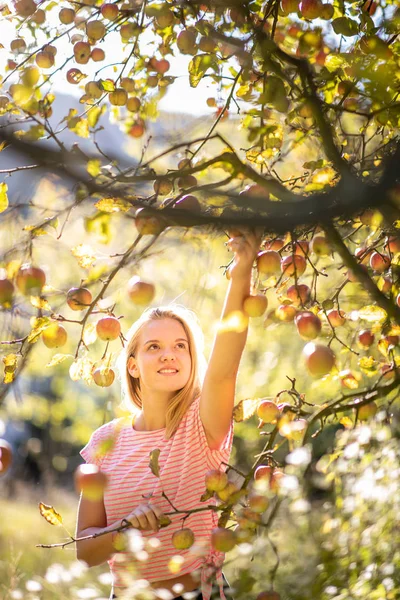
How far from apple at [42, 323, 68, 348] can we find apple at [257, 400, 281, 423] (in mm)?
452

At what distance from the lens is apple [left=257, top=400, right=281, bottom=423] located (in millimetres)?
1496

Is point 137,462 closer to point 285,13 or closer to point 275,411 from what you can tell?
point 275,411

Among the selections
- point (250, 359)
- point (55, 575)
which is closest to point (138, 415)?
point (55, 575)

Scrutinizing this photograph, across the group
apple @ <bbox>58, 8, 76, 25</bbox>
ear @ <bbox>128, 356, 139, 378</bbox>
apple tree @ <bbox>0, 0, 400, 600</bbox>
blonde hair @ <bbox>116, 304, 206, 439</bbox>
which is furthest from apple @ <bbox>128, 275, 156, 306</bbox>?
apple @ <bbox>58, 8, 76, 25</bbox>

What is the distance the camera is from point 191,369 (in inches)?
79.4

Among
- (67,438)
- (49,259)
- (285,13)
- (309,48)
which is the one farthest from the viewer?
(67,438)

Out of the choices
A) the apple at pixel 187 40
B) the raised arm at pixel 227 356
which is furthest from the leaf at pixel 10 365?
the apple at pixel 187 40

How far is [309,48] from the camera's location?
1659mm

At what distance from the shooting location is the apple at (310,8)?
5.52 feet

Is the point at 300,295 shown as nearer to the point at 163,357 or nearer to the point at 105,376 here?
the point at 105,376

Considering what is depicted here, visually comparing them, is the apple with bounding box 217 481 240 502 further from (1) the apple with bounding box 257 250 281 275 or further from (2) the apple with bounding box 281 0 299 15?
(2) the apple with bounding box 281 0 299 15

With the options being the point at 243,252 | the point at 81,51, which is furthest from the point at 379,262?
the point at 81,51

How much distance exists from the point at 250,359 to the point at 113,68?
3135mm

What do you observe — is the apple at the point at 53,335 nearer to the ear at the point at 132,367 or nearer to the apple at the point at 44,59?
the ear at the point at 132,367
